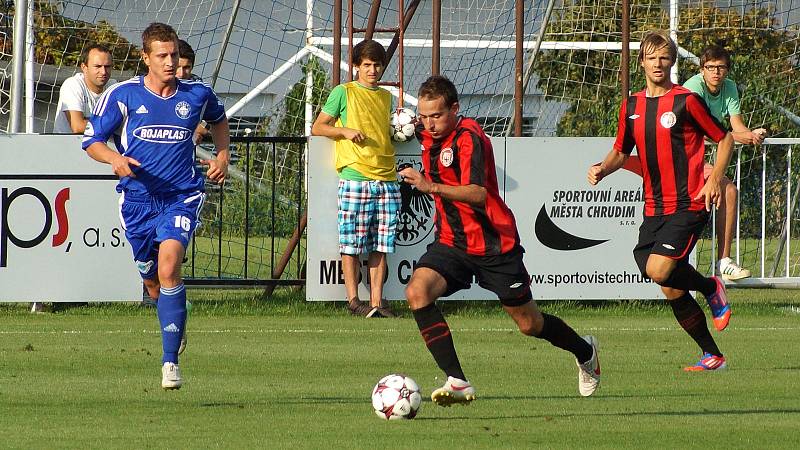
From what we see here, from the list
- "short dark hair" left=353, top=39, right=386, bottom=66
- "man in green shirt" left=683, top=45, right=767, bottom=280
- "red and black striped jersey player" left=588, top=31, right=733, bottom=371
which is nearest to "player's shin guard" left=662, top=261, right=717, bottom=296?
"red and black striped jersey player" left=588, top=31, right=733, bottom=371

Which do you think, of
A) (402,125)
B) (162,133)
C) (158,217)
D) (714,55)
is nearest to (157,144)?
(162,133)

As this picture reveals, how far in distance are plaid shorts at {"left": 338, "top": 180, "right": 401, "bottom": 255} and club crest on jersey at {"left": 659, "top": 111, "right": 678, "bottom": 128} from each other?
151 inches

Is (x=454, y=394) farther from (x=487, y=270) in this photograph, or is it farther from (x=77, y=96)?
(x=77, y=96)

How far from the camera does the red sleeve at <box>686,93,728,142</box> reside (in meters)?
8.59

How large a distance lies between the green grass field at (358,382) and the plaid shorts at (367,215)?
680 millimetres

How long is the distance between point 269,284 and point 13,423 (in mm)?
6531

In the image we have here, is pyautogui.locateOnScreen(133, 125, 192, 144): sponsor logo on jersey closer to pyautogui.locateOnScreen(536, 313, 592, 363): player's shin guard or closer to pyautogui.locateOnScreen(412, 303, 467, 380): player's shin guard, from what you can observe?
pyautogui.locateOnScreen(412, 303, 467, 380): player's shin guard

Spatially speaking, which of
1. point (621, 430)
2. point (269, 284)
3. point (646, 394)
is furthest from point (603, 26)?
point (621, 430)

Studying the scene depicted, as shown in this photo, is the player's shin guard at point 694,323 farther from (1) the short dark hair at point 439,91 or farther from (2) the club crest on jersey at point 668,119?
(1) the short dark hair at point 439,91

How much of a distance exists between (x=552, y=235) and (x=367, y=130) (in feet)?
6.36

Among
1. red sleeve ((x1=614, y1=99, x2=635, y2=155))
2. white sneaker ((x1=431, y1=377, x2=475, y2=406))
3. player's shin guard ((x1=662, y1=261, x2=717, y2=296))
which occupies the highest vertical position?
red sleeve ((x1=614, y1=99, x2=635, y2=155))

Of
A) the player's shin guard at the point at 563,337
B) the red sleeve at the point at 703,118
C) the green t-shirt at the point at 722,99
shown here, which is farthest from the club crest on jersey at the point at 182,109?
the green t-shirt at the point at 722,99

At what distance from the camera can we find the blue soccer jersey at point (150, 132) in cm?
805

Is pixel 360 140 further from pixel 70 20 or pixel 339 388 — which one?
pixel 70 20
